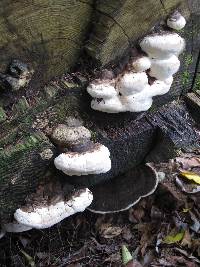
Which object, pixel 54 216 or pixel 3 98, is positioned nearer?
pixel 3 98

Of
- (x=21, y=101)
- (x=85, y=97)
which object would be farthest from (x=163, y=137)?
(x=21, y=101)

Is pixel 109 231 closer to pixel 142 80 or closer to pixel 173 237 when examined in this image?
pixel 173 237

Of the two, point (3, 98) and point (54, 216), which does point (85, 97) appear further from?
point (54, 216)

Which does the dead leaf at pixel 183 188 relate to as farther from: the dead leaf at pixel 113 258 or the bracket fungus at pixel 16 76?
the bracket fungus at pixel 16 76

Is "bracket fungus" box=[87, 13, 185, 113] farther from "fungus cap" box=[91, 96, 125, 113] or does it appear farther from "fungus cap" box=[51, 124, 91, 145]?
"fungus cap" box=[51, 124, 91, 145]

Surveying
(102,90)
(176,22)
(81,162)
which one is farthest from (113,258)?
(176,22)

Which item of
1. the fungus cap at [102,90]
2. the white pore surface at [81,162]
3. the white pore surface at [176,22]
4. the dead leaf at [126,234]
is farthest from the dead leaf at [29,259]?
the white pore surface at [176,22]

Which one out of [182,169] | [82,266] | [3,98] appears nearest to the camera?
[3,98]
